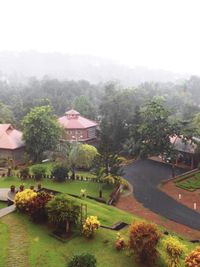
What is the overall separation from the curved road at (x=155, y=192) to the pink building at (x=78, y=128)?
12.4 meters

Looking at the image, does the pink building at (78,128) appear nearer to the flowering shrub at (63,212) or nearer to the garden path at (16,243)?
the garden path at (16,243)

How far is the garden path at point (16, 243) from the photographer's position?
17.2 m

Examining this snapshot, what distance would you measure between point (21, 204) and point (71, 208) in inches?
170

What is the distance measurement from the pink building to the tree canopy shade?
9.44 metres

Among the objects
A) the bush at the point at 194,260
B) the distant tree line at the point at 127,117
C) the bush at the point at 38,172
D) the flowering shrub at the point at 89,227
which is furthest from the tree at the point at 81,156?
the bush at the point at 194,260

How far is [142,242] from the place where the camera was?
16828 millimetres

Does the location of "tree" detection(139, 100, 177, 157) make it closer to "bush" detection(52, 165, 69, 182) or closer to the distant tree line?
the distant tree line

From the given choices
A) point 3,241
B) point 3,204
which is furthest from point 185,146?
point 3,241

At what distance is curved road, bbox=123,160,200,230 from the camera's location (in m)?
29.3

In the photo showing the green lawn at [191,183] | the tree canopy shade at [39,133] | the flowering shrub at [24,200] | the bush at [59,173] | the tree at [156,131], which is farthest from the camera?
the tree canopy shade at [39,133]

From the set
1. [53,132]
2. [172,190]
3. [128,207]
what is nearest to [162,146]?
[172,190]

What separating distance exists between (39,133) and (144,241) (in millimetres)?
30148

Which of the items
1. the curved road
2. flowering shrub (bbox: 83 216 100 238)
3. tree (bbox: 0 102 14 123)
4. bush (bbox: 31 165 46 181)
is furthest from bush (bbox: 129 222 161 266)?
tree (bbox: 0 102 14 123)

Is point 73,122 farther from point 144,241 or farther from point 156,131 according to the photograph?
point 144,241
